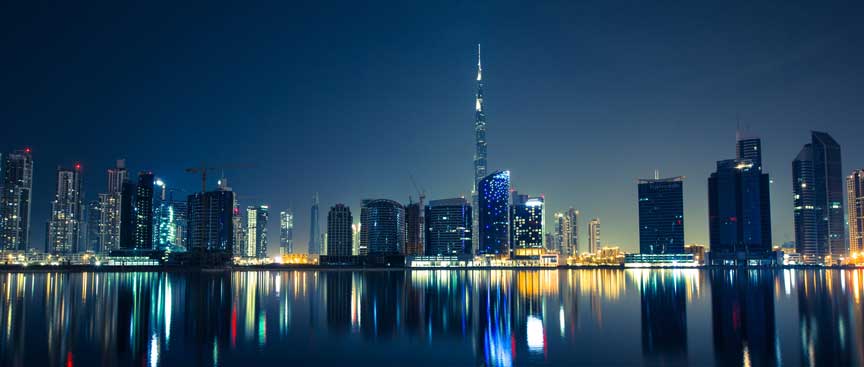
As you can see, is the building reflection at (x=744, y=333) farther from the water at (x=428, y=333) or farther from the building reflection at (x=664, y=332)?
the building reflection at (x=664, y=332)

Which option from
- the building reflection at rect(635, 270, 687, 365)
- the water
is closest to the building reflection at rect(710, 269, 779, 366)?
the water

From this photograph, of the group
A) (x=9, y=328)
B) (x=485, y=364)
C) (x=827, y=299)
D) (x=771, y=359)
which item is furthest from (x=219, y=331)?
(x=827, y=299)

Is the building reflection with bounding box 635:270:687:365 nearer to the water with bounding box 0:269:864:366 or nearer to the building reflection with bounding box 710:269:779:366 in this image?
the water with bounding box 0:269:864:366

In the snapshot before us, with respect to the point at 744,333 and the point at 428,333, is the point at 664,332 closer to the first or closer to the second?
the point at 744,333

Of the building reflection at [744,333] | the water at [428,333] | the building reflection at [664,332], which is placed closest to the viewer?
the building reflection at [744,333]

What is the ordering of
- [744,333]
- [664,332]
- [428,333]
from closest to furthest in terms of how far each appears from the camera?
[744,333]
[664,332]
[428,333]

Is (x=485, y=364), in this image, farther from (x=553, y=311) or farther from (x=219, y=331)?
(x=553, y=311)

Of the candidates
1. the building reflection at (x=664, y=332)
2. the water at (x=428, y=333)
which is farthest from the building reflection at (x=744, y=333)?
the building reflection at (x=664, y=332)

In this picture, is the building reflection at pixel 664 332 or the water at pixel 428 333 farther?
the building reflection at pixel 664 332

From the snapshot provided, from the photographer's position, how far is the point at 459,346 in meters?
38.8

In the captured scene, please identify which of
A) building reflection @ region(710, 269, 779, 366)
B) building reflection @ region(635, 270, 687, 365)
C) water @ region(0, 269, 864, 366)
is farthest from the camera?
building reflection @ region(635, 270, 687, 365)

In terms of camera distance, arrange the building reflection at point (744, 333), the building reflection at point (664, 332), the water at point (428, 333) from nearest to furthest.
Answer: the building reflection at point (744, 333), the water at point (428, 333), the building reflection at point (664, 332)

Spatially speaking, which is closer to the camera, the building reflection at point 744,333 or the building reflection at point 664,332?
the building reflection at point 744,333

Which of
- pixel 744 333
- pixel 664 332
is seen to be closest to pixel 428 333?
pixel 664 332
